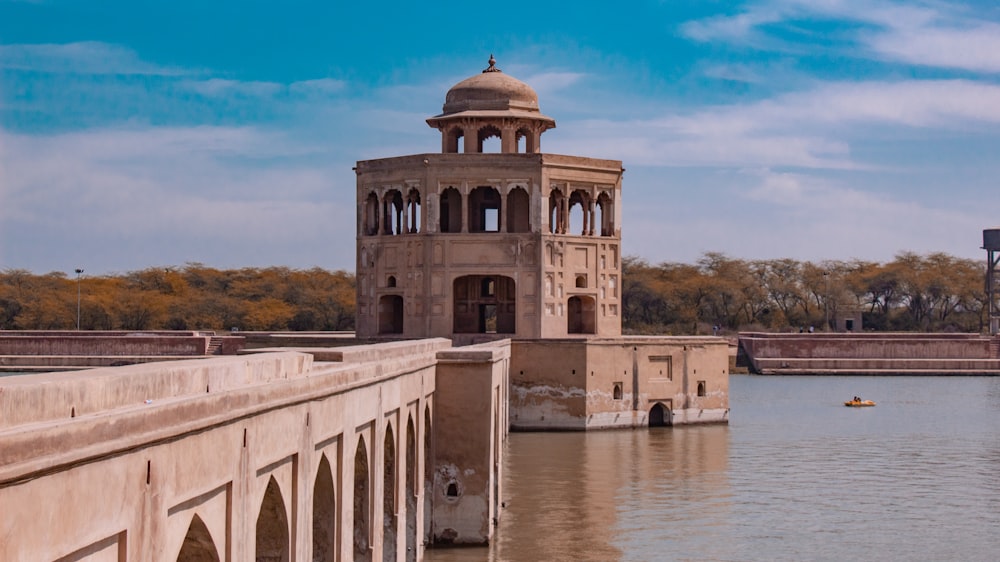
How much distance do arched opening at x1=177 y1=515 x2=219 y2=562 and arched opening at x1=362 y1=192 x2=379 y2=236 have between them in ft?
86.8

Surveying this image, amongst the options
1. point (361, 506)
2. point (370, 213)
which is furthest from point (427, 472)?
point (370, 213)

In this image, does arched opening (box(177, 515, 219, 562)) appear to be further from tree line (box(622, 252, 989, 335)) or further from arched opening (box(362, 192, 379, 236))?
tree line (box(622, 252, 989, 335))

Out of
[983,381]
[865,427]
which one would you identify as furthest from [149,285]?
[865,427]

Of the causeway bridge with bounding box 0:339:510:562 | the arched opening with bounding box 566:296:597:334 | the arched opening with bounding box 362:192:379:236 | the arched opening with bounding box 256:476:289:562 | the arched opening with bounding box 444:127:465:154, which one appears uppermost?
the arched opening with bounding box 444:127:465:154

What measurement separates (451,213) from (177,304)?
101 ft

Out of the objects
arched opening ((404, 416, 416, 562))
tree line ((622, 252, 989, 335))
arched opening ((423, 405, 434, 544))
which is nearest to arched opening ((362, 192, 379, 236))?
arched opening ((423, 405, 434, 544))

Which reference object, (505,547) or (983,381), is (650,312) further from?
(505,547)

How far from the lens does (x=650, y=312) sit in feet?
221

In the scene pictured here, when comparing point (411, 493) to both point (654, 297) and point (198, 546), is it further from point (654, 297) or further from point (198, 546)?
point (654, 297)

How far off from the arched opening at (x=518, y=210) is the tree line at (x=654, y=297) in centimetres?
2724

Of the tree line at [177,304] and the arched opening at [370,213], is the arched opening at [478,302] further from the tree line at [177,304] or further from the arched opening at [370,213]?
the tree line at [177,304]

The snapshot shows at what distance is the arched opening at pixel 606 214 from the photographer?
34188 millimetres

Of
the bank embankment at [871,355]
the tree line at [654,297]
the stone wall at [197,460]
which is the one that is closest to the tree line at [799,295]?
the tree line at [654,297]

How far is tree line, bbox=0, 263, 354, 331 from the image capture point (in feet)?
198
